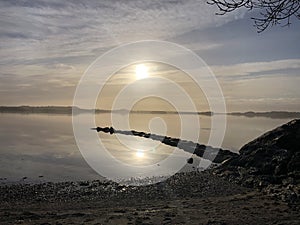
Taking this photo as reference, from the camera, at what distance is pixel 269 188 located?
14406 millimetres

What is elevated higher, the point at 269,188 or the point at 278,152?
the point at 278,152

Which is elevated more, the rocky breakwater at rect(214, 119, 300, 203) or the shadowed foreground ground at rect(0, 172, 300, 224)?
the rocky breakwater at rect(214, 119, 300, 203)

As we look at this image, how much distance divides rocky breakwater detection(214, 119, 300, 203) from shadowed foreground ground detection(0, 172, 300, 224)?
0.66 m

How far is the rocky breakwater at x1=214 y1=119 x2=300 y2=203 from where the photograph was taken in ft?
46.2

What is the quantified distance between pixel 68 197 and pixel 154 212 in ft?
16.0

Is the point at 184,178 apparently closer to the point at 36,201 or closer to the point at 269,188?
the point at 269,188

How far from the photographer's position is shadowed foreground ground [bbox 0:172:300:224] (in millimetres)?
10789

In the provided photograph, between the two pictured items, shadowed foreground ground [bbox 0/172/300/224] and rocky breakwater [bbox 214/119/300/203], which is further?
rocky breakwater [bbox 214/119/300/203]

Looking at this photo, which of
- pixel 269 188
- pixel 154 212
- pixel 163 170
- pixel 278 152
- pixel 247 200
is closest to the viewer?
pixel 154 212

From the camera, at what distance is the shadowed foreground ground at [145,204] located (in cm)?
1079

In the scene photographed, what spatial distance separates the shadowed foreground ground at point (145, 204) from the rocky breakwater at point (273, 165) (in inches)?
26.1

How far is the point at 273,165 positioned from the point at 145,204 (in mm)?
7106

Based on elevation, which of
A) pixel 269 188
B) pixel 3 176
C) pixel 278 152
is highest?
pixel 278 152

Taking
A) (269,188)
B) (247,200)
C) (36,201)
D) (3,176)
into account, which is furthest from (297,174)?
(3,176)
